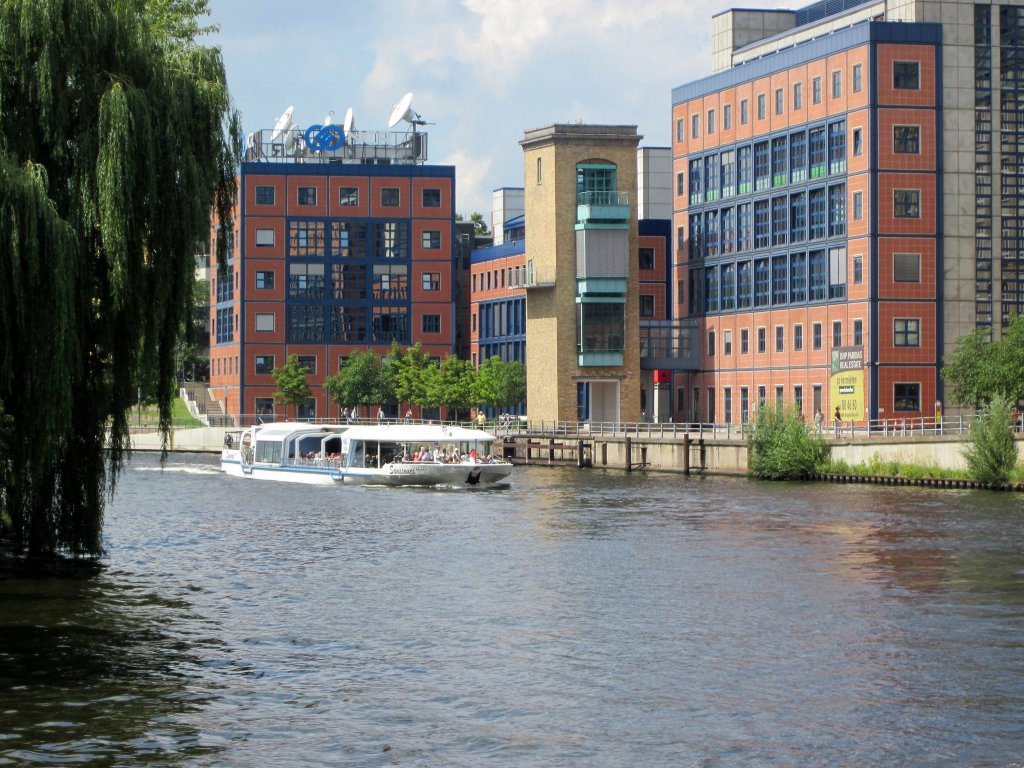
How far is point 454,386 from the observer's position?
477ft

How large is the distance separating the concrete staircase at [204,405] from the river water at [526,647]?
92.4 m

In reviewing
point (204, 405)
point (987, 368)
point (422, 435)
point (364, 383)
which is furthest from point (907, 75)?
point (204, 405)

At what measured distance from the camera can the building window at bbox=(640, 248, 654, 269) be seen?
148 meters

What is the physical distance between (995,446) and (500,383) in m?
73.0

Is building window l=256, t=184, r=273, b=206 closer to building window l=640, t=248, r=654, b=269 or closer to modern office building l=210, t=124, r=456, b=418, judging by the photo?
modern office building l=210, t=124, r=456, b=418

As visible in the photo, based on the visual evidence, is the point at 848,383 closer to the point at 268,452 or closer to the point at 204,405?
the point at 268,452

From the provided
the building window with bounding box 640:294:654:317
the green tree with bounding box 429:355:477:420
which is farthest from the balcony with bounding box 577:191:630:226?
the green tree with bounding box 429:355:477:420

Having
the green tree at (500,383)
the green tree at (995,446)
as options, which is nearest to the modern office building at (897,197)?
the green tree at (995,446)

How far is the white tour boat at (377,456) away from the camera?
285 ft

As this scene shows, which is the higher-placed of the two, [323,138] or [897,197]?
[323,138]

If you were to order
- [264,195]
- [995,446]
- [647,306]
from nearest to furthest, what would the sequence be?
1. [995,446]
2. [647,306]
3. [264,195]

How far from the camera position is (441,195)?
160000 mm

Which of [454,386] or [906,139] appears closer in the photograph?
[906,139]

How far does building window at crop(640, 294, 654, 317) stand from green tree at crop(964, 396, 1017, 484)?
71037 millimetres
